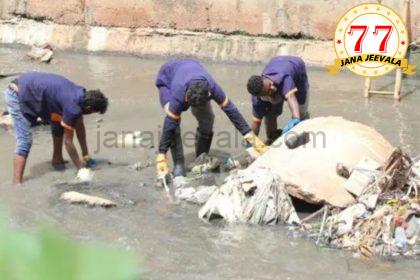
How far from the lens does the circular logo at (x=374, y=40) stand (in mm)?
9047

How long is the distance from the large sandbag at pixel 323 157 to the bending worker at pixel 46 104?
5.00 ft

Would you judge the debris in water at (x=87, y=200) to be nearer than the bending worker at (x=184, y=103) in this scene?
Yes

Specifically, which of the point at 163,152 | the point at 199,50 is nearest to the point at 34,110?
the point at 163,152

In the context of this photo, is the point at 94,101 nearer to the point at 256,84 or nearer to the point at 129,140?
the point at 256,84

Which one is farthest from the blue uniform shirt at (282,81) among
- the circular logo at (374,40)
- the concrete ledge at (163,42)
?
the concrete ledge at (163,42)

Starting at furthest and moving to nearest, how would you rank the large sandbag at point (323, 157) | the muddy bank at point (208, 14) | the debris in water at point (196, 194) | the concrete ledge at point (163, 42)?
the concrete ledge at point (163, 42) < the muddy bank at point (208, 14) < the debris in water at point (196, 194) < the large sandbag at point (323, 157)

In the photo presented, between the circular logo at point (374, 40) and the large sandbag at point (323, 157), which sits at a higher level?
the circular logo at point (374, 40)

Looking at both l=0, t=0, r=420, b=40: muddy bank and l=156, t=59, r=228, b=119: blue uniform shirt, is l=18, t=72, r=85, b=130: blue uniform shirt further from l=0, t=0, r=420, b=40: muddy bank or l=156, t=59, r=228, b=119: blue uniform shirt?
l=0, t=0, r=420, b=40: muddy bank

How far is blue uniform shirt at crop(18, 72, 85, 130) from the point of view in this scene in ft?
18.1

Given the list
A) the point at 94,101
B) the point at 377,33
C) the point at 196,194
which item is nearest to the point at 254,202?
the point at 196,194

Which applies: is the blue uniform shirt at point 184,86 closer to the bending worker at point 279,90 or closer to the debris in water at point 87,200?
the bending worker at point 279,90

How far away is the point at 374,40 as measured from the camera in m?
9.02

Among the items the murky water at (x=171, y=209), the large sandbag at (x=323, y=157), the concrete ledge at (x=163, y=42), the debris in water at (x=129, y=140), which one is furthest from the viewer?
the concrete ledge at (x=163, y=42)

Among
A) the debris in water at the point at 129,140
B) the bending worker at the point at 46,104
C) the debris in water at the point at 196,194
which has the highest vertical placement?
the bending worker at the point at 46,104
